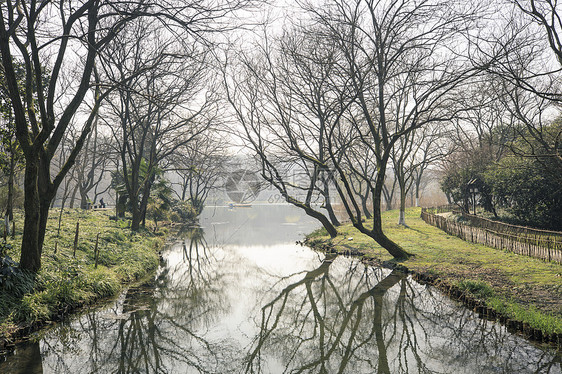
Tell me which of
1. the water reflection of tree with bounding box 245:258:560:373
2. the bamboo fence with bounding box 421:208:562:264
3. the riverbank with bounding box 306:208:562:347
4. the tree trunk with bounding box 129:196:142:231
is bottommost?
the water reflection of tree with bounding box 245:258:560:373

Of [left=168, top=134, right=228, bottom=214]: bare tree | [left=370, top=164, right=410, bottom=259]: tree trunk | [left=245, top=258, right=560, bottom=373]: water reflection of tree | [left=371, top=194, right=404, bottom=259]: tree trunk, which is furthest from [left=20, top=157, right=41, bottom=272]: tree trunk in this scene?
[left=168, top=134, right=228, bottom=214]: bare tree

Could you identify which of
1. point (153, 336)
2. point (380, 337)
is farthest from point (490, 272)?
point (153, 336)

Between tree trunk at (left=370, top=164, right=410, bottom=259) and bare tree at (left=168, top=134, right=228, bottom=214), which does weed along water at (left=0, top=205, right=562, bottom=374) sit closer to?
tree trunk at (left=370, top=164, right=410, bottom=259)

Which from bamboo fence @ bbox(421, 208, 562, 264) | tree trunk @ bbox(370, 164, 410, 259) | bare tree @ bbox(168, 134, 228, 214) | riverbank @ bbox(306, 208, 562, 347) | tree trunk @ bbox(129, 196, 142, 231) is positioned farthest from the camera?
bare tree @ bbox(168, 134, 228, 214)

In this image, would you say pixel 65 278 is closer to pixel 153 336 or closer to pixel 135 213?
pixel 153 336

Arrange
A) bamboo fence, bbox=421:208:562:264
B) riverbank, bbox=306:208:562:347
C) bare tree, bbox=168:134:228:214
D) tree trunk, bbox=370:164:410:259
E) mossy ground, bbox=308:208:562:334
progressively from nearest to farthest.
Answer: riverbank, bbox=306:208:562:347
mossy ground, bbox=308:208:562:334
bamboo fence, bbox=421:208:562:264
tree trunk, bbox=370:164:410:259
bare tree, bbox=168:134:228:214

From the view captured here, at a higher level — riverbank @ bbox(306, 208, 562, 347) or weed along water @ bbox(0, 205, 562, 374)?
riverbank @ bbox(306, 208, 562, 347)

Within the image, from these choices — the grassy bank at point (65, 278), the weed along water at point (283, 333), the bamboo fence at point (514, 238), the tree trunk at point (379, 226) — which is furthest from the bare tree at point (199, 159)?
the bamboo fence at point (514, 238)

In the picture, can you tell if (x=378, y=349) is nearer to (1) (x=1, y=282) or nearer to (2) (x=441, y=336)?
(2) (x=441, y=336)

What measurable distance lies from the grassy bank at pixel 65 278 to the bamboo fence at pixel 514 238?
12747 millimetres

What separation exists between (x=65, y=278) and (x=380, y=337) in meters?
7.07

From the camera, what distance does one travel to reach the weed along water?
629 cm

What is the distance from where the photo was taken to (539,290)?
29.7ft

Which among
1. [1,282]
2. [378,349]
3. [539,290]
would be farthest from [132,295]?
[539,290]
